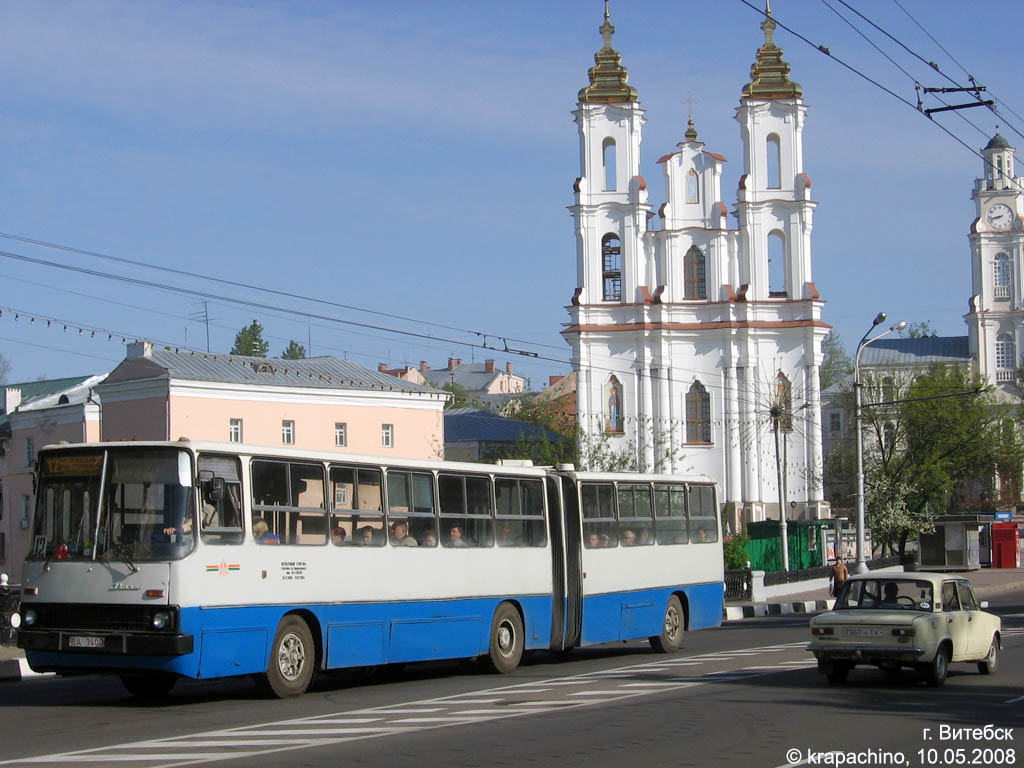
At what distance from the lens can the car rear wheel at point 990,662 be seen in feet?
59.0

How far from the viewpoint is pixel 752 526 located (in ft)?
198

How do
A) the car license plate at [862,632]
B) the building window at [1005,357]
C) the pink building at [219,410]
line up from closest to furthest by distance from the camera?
the car license plate at [862,632], the pink building at [219,410], the building window at [1005,357]

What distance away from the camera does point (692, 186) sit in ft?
255

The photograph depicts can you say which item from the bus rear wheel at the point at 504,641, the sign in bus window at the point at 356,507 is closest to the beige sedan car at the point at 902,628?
the bus rear wheel at the point at 504,641

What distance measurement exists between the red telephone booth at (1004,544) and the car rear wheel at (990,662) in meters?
49.1

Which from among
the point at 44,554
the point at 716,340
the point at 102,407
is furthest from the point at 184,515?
the point at 716,340

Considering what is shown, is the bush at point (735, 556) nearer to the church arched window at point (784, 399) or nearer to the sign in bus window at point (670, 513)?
the church arched window at point (784, 399)

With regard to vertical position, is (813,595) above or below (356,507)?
below

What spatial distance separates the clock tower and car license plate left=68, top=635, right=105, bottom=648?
10622 cm

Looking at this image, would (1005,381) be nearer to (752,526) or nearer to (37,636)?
(752,526)

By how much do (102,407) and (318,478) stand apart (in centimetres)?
4577

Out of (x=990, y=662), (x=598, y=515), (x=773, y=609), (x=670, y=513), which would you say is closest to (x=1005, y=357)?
(x=773, y=609)

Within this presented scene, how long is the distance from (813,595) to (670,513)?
26.4m

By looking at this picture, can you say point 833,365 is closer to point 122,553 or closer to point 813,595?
point 813,595
